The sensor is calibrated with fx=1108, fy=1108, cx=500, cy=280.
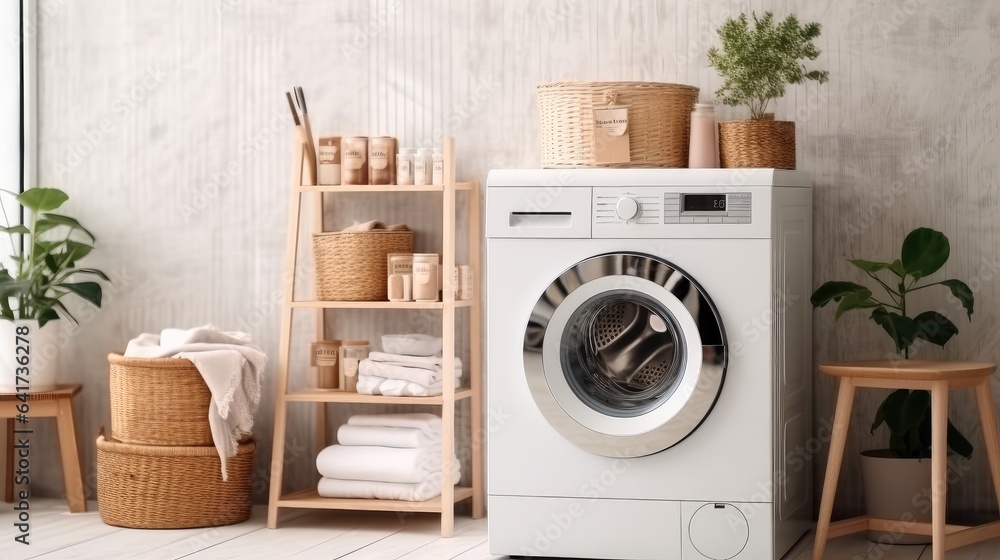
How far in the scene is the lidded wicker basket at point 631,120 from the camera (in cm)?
281

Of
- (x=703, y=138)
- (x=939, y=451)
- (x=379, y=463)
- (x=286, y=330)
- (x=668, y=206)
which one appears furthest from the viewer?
(x=286, y=330)

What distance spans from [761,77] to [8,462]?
2.56m

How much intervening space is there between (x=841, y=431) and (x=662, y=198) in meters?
0.70

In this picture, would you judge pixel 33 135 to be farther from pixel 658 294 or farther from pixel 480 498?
pixel 658 294

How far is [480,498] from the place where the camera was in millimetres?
3217

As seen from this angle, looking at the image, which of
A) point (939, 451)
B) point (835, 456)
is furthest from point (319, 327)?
point (939, 451)

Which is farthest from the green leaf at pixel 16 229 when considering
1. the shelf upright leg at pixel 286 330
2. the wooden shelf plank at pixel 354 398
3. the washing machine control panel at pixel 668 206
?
the washing machine control panel at pixel 668 206

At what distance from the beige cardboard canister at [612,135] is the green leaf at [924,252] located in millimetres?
747

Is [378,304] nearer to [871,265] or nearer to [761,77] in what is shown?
[761,77]

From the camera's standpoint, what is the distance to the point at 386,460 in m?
3.01

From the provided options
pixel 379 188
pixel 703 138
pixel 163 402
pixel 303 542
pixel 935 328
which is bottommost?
pixel 303 542

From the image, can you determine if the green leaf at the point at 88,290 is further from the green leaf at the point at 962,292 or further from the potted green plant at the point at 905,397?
the green leaf at the point at 962,292

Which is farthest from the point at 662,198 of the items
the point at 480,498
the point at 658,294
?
the point at 480,498

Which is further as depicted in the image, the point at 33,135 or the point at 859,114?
the point at 33,135
